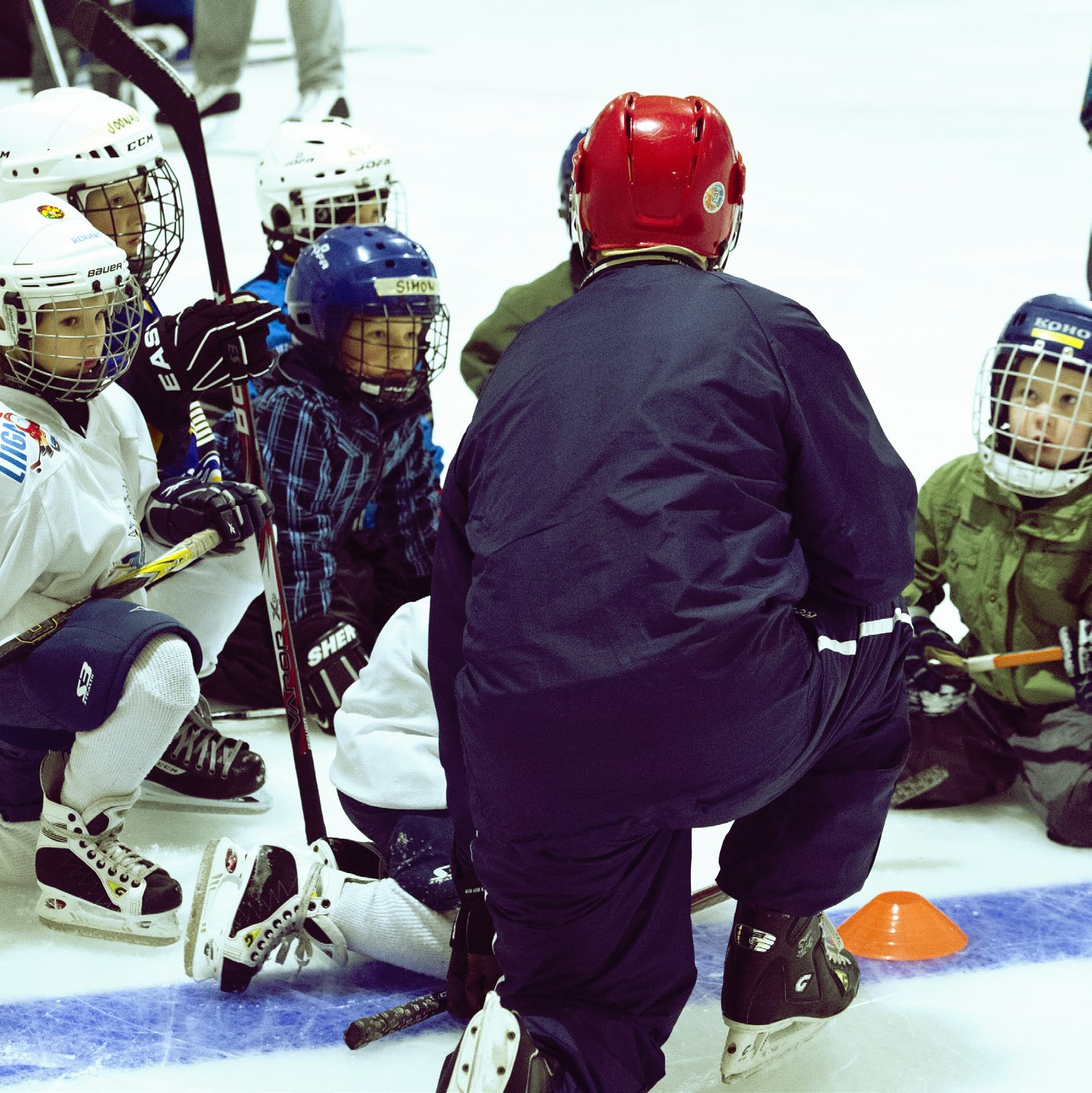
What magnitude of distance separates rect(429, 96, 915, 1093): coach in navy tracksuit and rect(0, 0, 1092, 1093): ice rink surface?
0.31 metres

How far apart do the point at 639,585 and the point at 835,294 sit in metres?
3.95

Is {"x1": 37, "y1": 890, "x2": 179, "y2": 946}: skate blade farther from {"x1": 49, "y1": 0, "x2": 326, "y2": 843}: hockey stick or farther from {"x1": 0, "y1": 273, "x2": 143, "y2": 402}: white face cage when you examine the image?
{"x1": 0, "y1": 273, "x2": 143, "y2": 402}: white face cage

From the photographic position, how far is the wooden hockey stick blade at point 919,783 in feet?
8.25

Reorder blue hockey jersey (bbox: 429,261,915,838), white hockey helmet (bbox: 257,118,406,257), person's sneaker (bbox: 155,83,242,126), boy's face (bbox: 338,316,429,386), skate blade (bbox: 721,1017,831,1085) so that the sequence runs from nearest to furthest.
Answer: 1. blue hockey jersey (bbox: 429,261,915,838)
2. skate blade (bbox: 721,1017,831,1085)
3. boy's face (bbox: 338,316,429,386)
4. white hockey helmet (bbox: 257,118,406,257)
5. person's sneaker (bbox: 155,83,242,126)

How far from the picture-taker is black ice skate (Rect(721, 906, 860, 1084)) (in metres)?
1.80

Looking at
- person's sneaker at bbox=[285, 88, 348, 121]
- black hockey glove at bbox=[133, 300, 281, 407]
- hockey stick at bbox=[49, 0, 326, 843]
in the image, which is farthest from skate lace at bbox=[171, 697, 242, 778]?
person's sneaker at bbox=[285, 88, 348, 121]

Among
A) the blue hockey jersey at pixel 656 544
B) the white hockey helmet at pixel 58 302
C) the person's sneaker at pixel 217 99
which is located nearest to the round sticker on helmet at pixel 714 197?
the blue hockey jersey at pixel 656 544

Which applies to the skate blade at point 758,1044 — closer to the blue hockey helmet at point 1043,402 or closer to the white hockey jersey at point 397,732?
the white hockey jersey at point 397,732

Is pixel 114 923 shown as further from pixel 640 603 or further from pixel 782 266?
pixel 782 266

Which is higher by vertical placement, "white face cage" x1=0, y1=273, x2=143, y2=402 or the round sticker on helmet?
the round sticker on helmet

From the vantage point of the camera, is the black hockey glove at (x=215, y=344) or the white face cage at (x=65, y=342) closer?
the white face cage at (x=65, y=342)

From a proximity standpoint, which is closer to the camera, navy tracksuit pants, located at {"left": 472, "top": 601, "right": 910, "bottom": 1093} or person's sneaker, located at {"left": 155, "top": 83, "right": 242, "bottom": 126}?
navy tracksuit pants, located at {"left": 472, "top": 601, "right": 910, "bottom": 1093}

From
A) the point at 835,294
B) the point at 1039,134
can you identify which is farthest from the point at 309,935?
the point at 1039,134

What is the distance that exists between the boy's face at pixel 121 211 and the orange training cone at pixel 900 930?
1.58 metres
